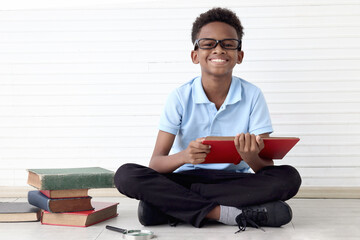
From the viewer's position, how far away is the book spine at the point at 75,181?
2.23m

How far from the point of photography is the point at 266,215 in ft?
7.11

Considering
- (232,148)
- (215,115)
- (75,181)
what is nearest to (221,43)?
(215,115)

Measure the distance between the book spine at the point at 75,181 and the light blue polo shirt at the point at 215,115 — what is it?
0.32m

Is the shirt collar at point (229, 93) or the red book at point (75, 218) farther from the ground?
the shirt collar at point (229, 93)

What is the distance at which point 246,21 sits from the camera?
2895mm

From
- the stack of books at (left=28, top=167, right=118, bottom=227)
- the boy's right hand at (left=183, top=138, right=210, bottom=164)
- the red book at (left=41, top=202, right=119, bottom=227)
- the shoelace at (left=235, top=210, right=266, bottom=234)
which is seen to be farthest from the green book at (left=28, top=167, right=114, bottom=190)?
the shoelace at (left=235, top=210, right=266, bottom=234)

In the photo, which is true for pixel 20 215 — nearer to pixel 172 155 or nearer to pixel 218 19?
pixel 172 155

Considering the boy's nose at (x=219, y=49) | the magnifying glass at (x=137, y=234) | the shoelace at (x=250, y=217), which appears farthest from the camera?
the boy's nose at (x=219, y=49)

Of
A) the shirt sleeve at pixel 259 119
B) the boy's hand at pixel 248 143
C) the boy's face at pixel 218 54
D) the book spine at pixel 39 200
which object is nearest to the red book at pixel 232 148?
the boy's hand at pixel 248 143

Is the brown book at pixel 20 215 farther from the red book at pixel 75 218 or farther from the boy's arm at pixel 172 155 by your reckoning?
the boy's arm at pixel 172 155

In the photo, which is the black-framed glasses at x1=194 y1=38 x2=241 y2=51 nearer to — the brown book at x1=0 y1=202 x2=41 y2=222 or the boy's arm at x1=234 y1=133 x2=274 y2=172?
the boy's arm at x1=234 y1=133 x2=274 y2=172

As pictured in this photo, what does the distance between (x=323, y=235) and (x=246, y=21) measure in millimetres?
1262

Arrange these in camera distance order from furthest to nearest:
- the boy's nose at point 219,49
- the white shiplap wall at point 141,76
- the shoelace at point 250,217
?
the white shiplap wall at point 141,76 < the boy's nose at point 219,49 < the shoelace at point 250,217

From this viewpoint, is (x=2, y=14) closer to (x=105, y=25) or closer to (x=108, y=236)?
(x=105, y=25)
